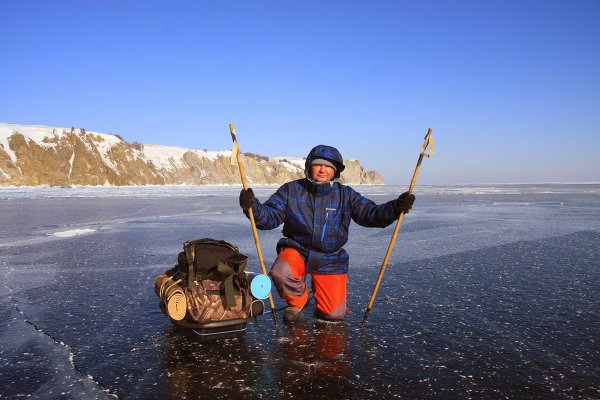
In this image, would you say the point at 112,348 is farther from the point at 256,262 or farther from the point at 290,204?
the point at 256,262

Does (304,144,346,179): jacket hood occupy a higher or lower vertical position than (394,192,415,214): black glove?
higher

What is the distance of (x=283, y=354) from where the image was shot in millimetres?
3086

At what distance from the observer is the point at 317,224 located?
4031mm

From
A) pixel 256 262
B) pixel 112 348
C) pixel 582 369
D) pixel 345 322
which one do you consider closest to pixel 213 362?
pixel 112 348

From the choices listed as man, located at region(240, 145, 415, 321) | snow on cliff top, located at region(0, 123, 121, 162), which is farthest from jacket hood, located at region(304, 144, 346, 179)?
snow on cliff top, located at region(0, 123, 121, 162)

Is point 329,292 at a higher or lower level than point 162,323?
higher

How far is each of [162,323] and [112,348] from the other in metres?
0.62

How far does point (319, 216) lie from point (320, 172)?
0.43 metres

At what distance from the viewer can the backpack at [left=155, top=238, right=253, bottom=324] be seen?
3.29m

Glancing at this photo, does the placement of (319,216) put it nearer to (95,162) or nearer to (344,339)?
(344,339)

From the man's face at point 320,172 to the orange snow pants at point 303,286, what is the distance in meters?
0.76

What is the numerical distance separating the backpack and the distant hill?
47.9 m

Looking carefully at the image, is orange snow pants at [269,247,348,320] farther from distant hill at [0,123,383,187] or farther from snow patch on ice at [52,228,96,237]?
distant hill at [0,123,383,187]

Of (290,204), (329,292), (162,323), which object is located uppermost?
A: (290,204)
